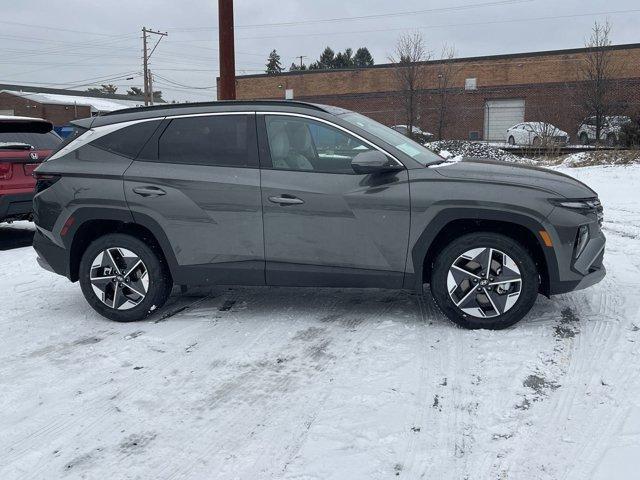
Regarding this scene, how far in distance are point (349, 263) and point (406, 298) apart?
3.60 ft

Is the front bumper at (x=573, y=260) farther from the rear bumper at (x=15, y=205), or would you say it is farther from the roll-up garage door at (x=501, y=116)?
the roll-up garage door at (x=501, y=116)

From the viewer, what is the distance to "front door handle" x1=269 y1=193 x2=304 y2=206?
448 centimetres

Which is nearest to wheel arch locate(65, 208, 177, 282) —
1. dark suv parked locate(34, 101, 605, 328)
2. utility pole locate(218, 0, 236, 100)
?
dark suv parked locate(34, 101, 605, 328)

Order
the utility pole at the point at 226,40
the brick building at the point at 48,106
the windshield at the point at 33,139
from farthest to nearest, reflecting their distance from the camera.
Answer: the brick building at the point at 48,106, the utility pole at the point at 226,40, the windshield at the point at 33,139

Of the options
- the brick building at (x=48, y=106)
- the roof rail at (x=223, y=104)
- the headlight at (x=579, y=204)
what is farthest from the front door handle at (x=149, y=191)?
the brick building at (x=48, y=106)

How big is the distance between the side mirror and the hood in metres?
0.40

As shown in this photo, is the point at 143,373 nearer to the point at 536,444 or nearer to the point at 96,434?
the point at 96,434

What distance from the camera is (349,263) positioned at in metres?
4.48

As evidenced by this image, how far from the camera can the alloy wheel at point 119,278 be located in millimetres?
4816

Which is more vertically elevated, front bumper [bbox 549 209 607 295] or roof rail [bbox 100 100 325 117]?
roof rail [bbox 100 100 325 117]

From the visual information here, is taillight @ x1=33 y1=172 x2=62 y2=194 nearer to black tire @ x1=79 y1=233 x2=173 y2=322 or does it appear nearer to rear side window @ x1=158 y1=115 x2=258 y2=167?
black tire @ x1=79 y1=233 x2=173 y2=322

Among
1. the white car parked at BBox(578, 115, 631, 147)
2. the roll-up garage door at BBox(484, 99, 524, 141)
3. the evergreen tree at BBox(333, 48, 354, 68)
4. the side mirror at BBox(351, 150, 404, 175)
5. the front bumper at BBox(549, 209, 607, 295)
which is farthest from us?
the evergreen tree at BBox(333, 48, 354, 68)

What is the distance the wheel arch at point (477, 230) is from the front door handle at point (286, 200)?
0.93 m

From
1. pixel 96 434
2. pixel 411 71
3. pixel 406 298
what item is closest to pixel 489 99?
pixel 411 71
